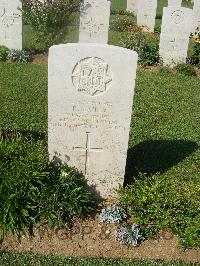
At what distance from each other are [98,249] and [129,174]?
5.82 feet

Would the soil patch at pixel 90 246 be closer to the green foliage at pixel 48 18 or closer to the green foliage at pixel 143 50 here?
the green foliage at pixel 143 50

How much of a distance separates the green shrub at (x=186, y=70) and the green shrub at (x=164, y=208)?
7.67 meters

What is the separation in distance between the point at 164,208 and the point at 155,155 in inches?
92.6

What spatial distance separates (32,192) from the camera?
5.43 metres

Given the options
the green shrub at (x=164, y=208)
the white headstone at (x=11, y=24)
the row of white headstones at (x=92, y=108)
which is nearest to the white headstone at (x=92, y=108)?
the row of white headstones at (x=92, y=108)

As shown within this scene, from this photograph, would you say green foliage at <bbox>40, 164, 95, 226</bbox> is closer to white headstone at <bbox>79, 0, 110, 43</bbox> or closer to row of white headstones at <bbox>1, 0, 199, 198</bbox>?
row of white headstones at <bbox>1, 0, 199, 198</bbox>

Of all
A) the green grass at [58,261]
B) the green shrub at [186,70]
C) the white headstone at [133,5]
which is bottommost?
the green grass at [58,261]

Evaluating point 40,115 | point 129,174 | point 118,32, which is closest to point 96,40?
point 118,32

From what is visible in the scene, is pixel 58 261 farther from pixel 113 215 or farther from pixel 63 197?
pixel 113 215

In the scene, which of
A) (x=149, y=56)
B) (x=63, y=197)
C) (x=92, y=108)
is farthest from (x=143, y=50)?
(x=63, y=197)

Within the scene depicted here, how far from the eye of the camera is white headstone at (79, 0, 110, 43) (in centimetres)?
1399

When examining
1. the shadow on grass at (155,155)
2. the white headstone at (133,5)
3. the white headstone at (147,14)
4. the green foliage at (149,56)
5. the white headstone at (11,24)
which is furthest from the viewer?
the white headstone at (133,5)

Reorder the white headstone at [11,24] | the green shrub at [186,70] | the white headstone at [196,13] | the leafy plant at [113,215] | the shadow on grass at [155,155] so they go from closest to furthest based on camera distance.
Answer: the leafy plant at [113,215] < the shadow on grass at [155,155] < the green shrub at [186,70] < the white headstone at [11,24] < the white headstone at [196,13]

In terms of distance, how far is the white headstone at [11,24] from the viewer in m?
13.4
